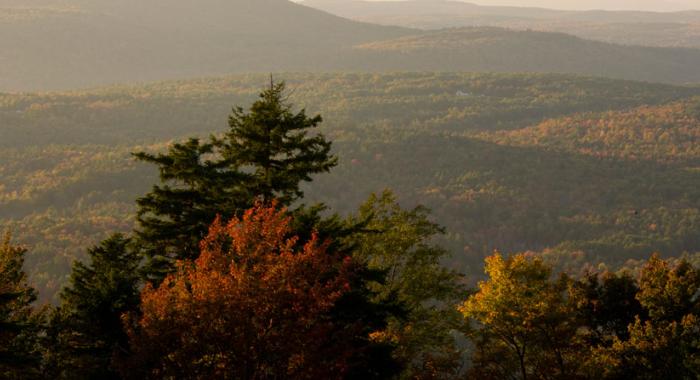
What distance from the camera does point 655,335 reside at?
32.3 meters

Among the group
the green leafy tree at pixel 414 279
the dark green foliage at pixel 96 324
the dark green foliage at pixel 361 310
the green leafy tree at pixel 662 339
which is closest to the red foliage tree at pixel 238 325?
the dark green foliage at pixel 361 310

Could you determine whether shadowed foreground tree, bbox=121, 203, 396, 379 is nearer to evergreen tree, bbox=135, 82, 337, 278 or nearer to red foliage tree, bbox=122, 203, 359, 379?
red foliage tree, bbox=122, 203, 359, 379

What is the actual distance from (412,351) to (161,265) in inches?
423

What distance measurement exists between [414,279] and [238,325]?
50.0 feet

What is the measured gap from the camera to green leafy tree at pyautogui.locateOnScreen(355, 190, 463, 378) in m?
30.2

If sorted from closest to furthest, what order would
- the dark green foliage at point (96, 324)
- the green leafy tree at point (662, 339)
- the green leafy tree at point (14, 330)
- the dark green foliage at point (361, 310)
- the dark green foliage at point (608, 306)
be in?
the green leafy tree at point (14, 330), the dark green foliage at point (361, 310), the dark green foliage at point (96, 324), the green leafy tree at point (662, 339), the dark green foliage at point (608, 306)

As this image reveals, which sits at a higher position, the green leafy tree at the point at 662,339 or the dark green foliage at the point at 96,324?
the dark green foliage at the point at 96,324

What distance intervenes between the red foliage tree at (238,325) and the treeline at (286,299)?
0.04m

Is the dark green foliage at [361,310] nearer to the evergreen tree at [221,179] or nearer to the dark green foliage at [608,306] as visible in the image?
the evergreen tree at [221,179]

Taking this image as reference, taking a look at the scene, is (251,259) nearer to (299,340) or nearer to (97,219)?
(299,340)

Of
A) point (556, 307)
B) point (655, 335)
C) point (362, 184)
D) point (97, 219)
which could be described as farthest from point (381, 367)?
point (362, 184)

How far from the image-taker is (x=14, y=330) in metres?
19.2

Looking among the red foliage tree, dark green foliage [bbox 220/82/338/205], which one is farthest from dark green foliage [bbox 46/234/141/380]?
the red foliage tree

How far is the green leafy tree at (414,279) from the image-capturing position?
30234mm
